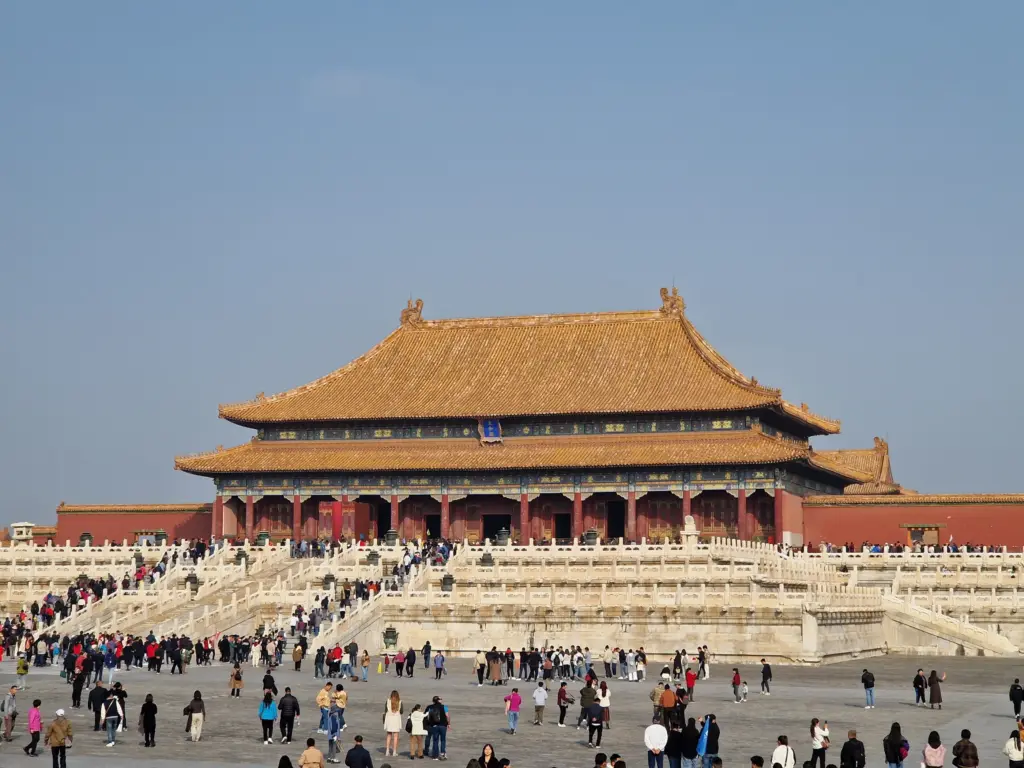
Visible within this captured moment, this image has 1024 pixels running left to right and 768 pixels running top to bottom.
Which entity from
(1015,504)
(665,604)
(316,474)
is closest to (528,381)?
(316,474)

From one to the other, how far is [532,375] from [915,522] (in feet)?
60.3

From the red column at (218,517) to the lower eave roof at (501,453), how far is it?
1409mm

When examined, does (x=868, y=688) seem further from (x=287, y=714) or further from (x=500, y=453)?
(x=500, y=453)

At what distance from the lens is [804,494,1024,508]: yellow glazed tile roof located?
63.2 metres

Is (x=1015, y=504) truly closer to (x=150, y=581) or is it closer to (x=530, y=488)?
(x=530, y=488)

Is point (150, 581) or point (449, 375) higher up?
point (449, 375)

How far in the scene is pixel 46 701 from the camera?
3300 cm

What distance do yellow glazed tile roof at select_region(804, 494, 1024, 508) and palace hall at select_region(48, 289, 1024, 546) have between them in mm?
75

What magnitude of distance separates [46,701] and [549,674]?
11.2 meters

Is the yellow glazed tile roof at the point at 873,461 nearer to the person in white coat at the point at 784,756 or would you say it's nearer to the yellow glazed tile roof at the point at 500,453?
the yellow glazed tile roof at the point at 500,453

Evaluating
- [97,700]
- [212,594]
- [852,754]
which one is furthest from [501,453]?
[852,754]

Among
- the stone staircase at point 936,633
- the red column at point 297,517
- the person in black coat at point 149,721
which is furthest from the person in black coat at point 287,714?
the red column at point 297,517

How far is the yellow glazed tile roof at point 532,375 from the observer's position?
2724 inches

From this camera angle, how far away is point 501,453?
69250mm
